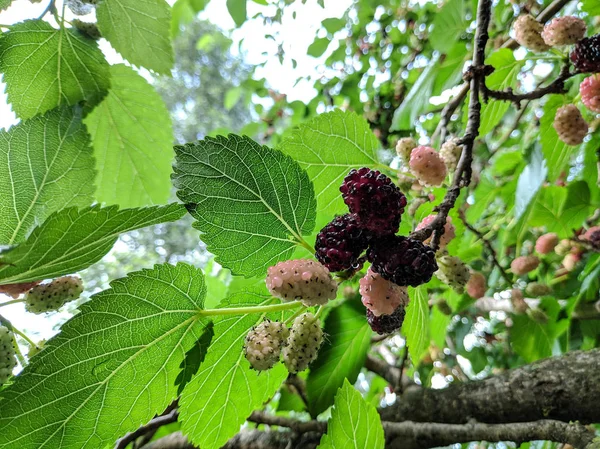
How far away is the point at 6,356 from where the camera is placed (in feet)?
1.57

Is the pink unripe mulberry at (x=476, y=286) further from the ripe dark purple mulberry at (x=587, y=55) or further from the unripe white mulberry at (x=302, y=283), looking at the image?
the unripe white mulberry at (x=302, y=283)

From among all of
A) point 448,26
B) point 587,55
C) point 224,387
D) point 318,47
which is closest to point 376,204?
point 224,387

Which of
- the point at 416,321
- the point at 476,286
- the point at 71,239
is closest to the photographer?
the point at 71,239

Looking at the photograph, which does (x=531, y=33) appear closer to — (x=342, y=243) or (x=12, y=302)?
(x=342, y=243)

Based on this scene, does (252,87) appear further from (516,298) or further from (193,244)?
(193,244)

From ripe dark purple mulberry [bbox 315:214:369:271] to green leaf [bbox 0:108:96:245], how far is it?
29 centimetres

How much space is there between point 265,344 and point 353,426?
14 centimetres

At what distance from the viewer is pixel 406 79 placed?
6.38 feet

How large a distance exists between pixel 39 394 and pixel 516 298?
978 millimetres

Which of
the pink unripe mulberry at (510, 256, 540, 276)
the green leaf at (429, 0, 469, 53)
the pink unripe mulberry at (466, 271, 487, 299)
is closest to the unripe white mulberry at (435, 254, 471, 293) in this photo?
the pink unripe mulberry at (466, 271, 487, 299)

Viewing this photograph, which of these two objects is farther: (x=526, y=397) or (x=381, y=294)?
(x=526, y=397)

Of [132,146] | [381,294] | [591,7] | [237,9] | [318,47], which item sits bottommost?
[381,294]

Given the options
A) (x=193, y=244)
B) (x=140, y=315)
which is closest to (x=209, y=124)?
→ (x=193, y=244)

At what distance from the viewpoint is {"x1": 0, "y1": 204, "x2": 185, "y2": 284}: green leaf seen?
1.31ft
